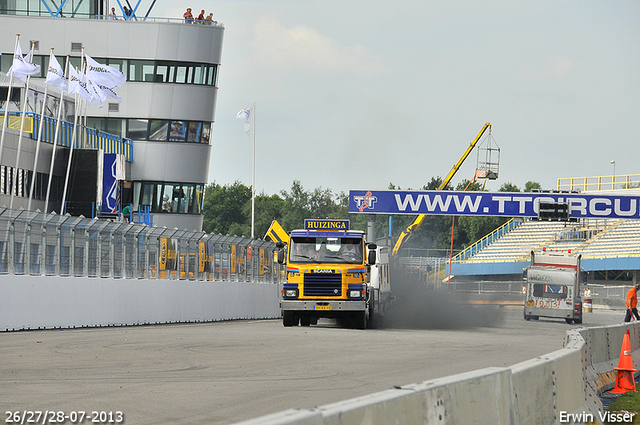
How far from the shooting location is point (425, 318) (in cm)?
3553

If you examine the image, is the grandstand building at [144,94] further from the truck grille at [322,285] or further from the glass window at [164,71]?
the truck grille at [322,285]

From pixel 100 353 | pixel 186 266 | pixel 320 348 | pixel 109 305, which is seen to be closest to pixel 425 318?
pixel 186 266

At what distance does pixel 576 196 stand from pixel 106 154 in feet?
Result: 84.2

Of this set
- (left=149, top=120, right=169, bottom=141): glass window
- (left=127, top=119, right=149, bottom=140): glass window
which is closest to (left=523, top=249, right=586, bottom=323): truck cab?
(left=149, top=120, right=169, bottom=141): glass window

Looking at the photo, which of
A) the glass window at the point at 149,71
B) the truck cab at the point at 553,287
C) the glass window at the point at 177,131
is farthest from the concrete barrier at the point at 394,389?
the glass window at the point at 149,71

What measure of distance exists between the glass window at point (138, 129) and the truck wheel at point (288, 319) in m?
30.6

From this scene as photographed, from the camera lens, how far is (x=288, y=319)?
26.6 metres

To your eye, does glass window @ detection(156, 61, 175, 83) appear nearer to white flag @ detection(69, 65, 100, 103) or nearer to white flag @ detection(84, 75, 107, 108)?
white flag @ detection(84, 75, 107, 108)

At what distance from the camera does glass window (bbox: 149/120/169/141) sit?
54.7 m

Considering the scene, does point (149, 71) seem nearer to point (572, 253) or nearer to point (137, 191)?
point (137, 191)

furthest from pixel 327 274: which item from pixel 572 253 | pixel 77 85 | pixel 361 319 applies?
pixel 572 253

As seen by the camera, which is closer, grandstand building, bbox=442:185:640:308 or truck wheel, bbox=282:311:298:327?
truck wheel, bbox=282:311:298:327

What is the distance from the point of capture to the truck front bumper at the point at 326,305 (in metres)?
25.2

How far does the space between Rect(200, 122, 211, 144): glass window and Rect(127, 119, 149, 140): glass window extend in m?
3.52
